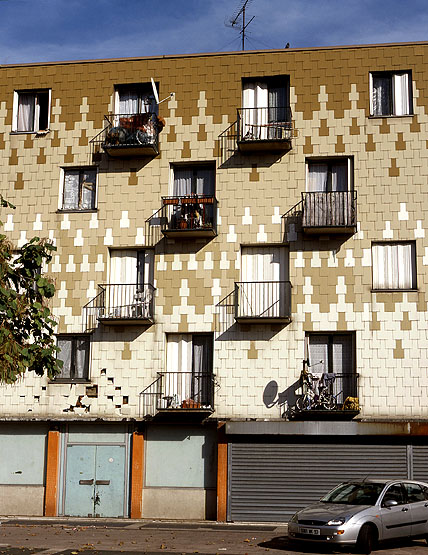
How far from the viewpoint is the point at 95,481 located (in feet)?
92.4

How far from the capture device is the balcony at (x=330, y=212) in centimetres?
2788

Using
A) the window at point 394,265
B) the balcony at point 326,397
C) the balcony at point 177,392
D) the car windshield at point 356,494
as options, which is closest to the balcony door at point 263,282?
the balcony at point 326,397

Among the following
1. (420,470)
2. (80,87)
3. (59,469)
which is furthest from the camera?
(80,87)

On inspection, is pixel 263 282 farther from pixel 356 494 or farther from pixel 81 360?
pixel 356 494

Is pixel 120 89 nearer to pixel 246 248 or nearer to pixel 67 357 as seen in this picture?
pixel 246 248

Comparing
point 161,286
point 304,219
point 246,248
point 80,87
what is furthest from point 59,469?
point 80,87

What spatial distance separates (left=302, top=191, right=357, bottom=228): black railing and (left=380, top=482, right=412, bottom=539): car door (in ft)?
33.6

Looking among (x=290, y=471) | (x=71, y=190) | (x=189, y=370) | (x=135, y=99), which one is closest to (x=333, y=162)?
(x=135, y=99)

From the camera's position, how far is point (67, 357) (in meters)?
29.3

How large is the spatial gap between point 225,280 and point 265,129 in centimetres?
549

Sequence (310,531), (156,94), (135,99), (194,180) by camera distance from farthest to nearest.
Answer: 1. (135,99)
2. (194,180)
3. (156,94)
4. (310,531)

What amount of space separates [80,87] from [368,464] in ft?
54.2

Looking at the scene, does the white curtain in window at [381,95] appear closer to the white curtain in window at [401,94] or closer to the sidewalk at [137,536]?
the white curtain in window at [401,94]

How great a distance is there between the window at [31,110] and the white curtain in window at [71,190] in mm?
2086
